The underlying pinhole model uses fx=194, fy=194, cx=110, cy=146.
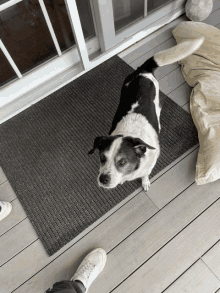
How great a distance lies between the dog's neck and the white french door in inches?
40.7

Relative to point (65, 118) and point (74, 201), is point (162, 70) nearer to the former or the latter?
point (65, 118)

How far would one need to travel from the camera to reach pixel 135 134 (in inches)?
53.9

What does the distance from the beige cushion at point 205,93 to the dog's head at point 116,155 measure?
0.65m

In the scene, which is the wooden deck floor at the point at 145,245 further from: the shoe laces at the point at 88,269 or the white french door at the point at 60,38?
the white french door at the point at 60,38

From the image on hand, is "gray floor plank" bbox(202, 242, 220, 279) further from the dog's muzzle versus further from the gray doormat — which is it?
the dog's muzzle

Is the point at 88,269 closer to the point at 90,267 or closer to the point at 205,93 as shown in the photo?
the point at 90,267

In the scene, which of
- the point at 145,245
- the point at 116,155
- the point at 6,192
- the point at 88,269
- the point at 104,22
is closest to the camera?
the point at 116,155

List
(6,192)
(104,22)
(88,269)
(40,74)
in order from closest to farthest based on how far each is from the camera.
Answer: (88,269), (6,192), (104,22), (40,74)

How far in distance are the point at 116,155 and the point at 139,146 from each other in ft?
0.50

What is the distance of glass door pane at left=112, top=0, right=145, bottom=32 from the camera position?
2068mm

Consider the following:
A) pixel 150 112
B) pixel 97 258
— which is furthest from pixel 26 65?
pixel 97 258

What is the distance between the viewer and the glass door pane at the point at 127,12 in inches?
81.4

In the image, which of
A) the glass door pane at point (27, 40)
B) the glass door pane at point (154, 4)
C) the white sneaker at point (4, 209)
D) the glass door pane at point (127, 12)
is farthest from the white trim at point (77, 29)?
the white sneaker at point (4, 209)

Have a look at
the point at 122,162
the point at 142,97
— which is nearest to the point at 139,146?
the point at 122,162
